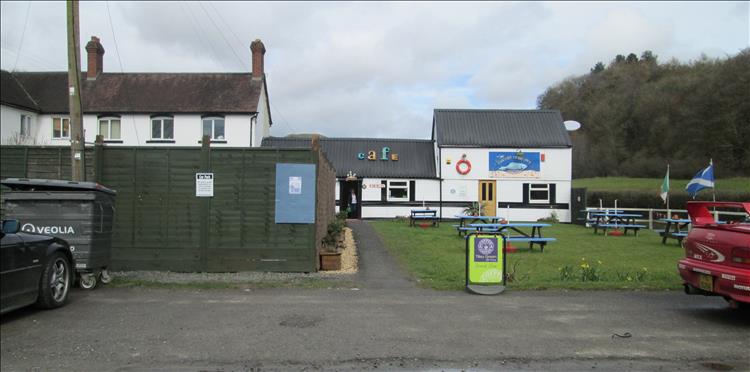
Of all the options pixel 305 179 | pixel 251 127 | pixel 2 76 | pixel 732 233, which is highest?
pixel 2 76

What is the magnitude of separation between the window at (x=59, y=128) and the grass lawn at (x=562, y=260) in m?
21.5

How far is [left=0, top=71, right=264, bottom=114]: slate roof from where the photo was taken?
31.3 meters

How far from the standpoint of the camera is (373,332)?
21.7 feet

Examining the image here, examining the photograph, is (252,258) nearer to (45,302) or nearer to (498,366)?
(45,302)

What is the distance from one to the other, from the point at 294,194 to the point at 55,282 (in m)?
4.87

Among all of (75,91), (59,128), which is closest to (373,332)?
(75,91)

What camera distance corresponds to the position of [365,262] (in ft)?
44.0

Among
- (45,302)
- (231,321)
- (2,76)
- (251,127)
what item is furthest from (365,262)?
(2,76)

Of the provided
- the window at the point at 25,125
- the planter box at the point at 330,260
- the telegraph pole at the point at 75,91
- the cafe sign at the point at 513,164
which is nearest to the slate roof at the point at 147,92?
the window at the point at 25,125

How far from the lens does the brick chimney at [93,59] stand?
32844 mm

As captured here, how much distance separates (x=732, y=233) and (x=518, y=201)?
2471 centimetres

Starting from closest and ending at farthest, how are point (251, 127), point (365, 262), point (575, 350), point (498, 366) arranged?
point (498, 366) < point (575, 350) < point (365, 262) < point (251, 127)

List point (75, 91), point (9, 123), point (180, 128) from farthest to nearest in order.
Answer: point (180, 128) < point (9, 123) < point (75, 91)

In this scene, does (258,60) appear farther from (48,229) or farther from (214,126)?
(48,229)
